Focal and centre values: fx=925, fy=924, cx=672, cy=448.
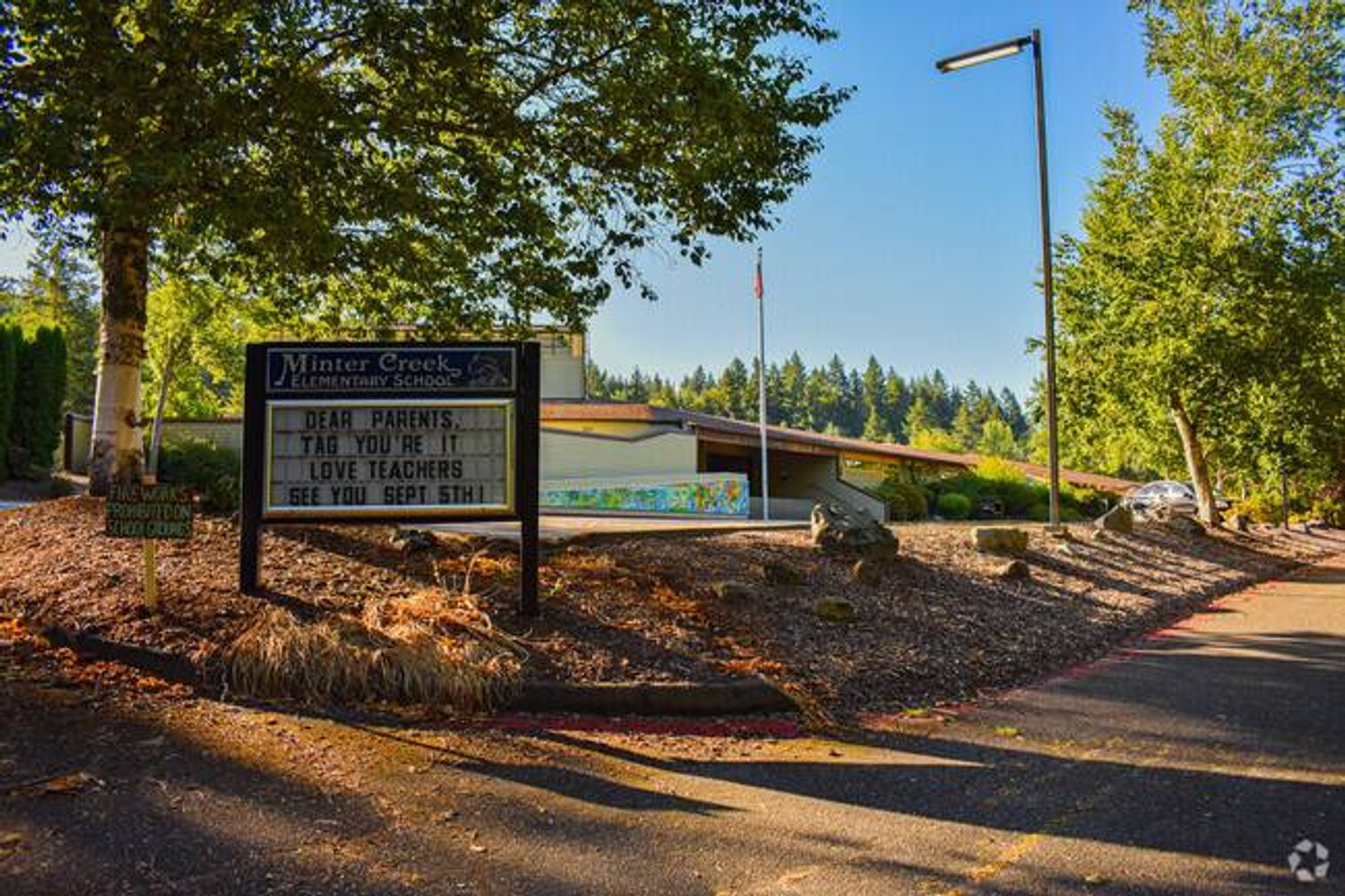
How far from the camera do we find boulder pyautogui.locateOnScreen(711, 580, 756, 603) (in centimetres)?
808

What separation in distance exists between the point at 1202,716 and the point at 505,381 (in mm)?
5574

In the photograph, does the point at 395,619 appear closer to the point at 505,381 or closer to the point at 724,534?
the point at 505,381

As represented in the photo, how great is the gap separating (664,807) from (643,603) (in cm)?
331

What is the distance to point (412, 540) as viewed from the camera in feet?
27.8

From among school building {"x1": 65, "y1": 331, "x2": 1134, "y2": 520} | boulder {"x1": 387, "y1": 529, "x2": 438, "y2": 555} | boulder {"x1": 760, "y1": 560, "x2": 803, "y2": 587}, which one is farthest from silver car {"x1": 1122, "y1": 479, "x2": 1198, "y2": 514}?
boulder {"x1": 387, "y1": 529, "x2": 438, "y2": 555}

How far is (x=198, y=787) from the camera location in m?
4.26

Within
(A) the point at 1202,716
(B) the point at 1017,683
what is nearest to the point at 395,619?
(B) the point at 1017,683

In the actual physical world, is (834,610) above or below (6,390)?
below

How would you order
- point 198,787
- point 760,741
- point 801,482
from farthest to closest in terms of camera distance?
point 801,482 → point 760,741 → point 198,787

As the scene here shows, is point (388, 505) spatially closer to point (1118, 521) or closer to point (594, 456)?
point (1118, 521)

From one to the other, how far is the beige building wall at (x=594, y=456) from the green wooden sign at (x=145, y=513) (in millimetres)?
23388

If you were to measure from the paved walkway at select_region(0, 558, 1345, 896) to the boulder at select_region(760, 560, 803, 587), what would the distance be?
115 inches

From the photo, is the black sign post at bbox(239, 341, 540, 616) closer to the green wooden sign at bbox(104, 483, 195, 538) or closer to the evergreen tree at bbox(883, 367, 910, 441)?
the green wooden sign at bbox(104, 483, 195, 538)

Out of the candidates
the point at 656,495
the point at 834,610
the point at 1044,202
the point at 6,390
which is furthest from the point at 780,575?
the point at 6,390
